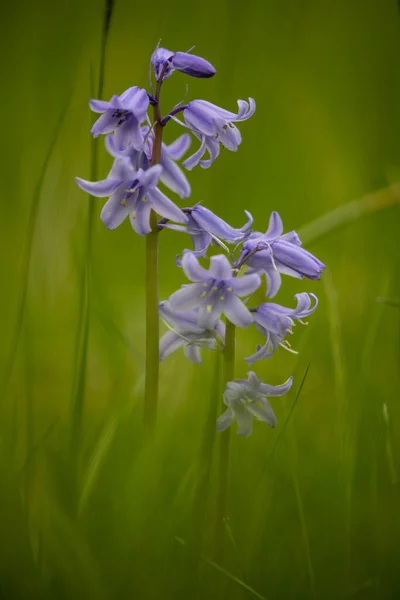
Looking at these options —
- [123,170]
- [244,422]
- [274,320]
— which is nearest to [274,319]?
[274,320]

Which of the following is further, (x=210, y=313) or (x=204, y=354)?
(x=204, y=354)

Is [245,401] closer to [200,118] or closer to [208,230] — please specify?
[208,230]

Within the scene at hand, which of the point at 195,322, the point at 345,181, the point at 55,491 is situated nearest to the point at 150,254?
the point at 195,322

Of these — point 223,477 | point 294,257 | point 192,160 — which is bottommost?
point 223,477

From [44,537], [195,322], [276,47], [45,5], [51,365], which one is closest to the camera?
[44,537]

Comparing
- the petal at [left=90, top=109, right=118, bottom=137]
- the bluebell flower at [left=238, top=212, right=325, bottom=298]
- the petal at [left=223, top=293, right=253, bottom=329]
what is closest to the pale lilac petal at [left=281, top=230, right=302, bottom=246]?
the bluebell flower at [left=238, top=212, right=325, bottom=298]

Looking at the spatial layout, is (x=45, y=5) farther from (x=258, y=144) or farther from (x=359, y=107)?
(x=359, y=107)
